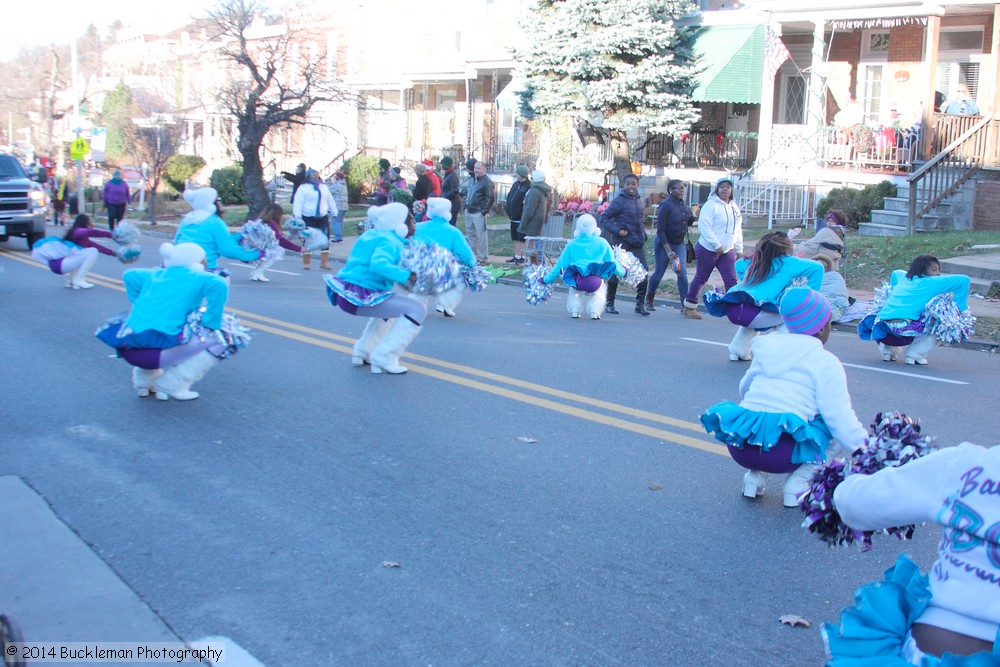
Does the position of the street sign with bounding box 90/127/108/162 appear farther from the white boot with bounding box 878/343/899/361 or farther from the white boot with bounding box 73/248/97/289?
the white boot with bounding box 878/343/899/361

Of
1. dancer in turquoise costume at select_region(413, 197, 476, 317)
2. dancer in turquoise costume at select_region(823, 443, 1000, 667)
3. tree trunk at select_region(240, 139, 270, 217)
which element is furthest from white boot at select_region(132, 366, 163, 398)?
tree trunk at select_region(240, 139, 270, 217)

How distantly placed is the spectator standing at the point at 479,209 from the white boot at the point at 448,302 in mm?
7222

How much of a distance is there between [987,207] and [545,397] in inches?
594

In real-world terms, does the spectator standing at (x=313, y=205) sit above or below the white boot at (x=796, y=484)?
above

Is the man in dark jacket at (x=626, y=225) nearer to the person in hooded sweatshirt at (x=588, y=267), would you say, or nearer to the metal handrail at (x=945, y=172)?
the person in hooded sweatshirt at (x=588, y=267)

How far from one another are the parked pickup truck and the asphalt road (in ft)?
39.2

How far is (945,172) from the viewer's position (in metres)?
20.4

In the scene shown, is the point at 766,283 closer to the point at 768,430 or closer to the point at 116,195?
the point at 768,430

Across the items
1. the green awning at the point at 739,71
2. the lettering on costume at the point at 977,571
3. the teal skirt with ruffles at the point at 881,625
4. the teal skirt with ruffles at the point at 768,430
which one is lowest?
the teal skirt with ruffles at the point at 768,430

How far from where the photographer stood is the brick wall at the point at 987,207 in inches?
791

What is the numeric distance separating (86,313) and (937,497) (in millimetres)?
11676

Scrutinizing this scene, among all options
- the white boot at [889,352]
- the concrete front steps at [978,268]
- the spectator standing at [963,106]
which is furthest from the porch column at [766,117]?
the white boot at [889,352]

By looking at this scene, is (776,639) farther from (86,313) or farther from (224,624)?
(86,313)

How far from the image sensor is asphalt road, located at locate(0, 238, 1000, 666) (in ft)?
14.2
